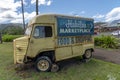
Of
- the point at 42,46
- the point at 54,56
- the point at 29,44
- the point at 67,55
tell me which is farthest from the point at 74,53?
the point at 29,44

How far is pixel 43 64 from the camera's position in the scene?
Result: 8.38 m

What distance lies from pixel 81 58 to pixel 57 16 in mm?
3221

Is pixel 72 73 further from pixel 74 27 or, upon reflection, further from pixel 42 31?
pixel 74 27

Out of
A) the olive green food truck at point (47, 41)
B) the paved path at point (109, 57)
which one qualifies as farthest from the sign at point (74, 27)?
the paved path at point (109, 57)

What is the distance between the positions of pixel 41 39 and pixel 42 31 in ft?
1.21

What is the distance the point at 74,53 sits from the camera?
30.9 feet

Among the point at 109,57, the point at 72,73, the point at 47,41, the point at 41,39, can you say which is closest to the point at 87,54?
the point at 109,57

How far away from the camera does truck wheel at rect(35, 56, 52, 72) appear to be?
8.34m

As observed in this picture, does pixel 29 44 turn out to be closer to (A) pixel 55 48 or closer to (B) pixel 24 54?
(B) pixel 24 54

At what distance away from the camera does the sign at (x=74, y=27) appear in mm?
8773

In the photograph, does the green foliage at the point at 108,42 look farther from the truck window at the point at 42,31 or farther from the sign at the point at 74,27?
the truck window at the point at 42,31

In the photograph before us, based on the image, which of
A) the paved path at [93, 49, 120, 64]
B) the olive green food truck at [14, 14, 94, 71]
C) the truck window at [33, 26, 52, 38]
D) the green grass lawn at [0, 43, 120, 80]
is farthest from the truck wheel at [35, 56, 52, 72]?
the paved path at [93, 49, 120, 64]

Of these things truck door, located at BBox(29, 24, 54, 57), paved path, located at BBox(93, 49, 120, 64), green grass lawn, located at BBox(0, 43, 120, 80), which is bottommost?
green grass lawn, located at BBox(0, 43, 120, 80)

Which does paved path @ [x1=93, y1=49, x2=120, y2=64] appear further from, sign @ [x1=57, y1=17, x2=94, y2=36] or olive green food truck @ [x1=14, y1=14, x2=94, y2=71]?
olive green food truck @ [x1=14, y1=14, x2=94, y2=71]
